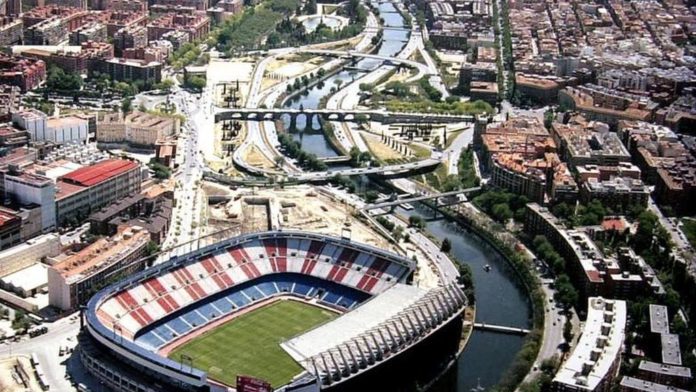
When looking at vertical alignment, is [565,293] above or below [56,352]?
above

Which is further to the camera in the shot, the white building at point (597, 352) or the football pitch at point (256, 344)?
the football pitch at point (256, 344)

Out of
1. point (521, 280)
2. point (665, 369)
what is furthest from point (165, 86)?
point (665, 369)

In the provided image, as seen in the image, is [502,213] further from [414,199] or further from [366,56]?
[366,56]

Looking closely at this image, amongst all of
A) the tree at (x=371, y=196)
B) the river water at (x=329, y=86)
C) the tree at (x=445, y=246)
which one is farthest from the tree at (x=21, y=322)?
the river water at (x=329, y=86)

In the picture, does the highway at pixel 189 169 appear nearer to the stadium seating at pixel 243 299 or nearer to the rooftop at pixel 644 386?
the stadium seating at pixel 243 299

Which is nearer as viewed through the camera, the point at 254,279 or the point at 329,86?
the point at 254,279

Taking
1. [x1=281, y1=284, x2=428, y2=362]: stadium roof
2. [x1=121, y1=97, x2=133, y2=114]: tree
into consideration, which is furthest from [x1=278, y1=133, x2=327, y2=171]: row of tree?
[x1=281, y1=284, x2=428, y2=362]: stadium roof
